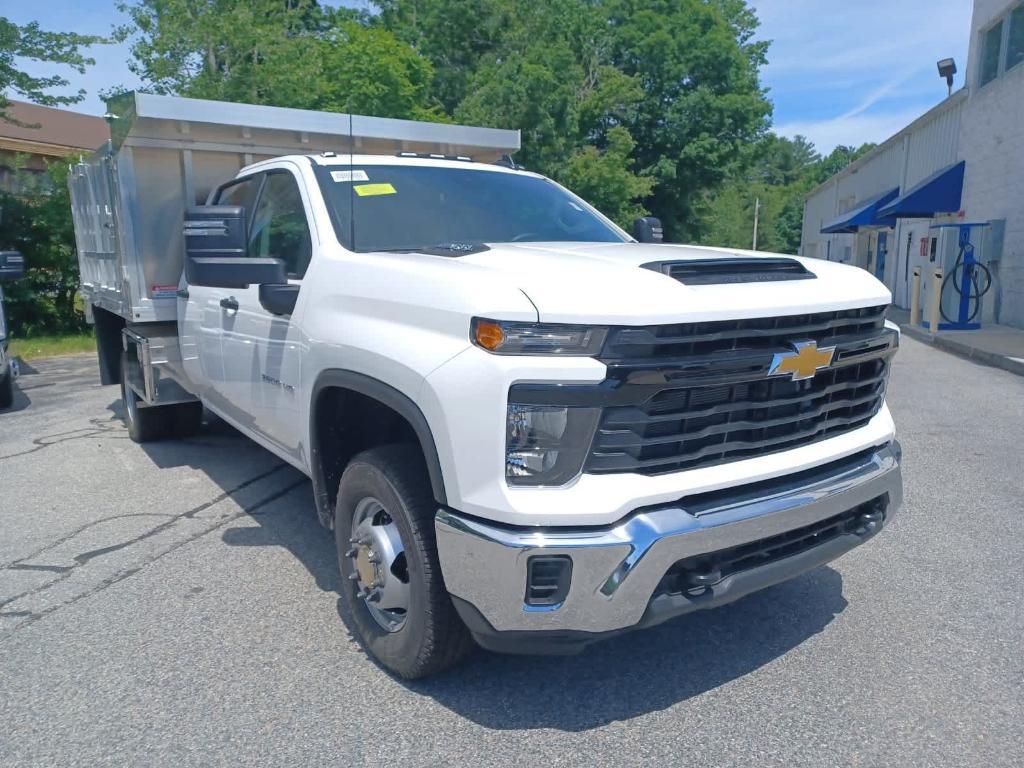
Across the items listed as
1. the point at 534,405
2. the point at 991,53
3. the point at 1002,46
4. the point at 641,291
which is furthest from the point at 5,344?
the point at 991,53

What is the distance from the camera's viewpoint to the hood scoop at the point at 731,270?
2875 mm

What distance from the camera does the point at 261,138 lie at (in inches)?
237

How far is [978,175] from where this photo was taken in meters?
17.6

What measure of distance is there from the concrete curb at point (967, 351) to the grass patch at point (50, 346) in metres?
13.7

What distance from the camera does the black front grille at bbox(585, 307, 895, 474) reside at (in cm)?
259

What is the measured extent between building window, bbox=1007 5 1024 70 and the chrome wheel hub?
56.6ft

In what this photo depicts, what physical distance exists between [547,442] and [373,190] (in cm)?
204

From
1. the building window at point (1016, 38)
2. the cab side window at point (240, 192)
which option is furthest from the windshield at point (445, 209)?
the building window at point (1016, 38)

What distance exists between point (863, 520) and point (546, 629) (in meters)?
1.43

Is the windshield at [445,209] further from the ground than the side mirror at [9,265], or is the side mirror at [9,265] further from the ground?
the windshield at [445,209]

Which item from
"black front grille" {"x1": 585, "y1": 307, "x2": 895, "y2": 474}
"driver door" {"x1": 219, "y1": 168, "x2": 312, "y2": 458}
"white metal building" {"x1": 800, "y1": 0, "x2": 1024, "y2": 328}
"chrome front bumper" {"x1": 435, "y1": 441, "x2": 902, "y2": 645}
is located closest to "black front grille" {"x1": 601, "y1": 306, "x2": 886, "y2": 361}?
"black front grille" {"x1": 585, "y1": 307, "x2": 895, "y2": 474}

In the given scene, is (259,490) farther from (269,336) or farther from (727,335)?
(727,335)

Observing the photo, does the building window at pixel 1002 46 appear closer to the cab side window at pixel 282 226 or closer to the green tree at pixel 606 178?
the green tree at pixel 606 178

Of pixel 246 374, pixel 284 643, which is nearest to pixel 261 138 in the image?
pixel 246 374
